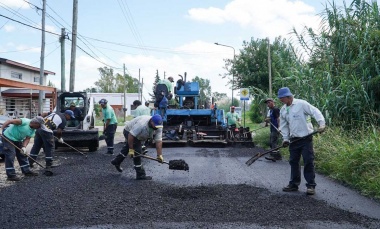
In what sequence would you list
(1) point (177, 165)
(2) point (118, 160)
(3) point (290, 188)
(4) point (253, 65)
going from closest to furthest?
(3) point (290, 188), (1) point (177, 165), (2) point (118, 160), (4) point (253, 65)

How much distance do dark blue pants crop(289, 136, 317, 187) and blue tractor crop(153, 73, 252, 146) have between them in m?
7.34

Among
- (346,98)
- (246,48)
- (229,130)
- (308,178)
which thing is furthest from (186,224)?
(246,48)

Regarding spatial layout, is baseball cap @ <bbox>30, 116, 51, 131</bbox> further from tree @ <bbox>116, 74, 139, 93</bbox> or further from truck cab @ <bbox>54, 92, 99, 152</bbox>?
tree @ <bbox>116, 74, 139, 93</bbox>

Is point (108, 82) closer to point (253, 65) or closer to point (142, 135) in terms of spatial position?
point (253, 65)

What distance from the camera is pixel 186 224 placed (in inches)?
196

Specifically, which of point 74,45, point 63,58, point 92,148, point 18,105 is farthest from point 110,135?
point 18,105

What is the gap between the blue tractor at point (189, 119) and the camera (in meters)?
15.1

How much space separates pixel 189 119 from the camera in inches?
643

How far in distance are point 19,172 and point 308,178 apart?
6.10m

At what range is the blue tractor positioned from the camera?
15.1 meters

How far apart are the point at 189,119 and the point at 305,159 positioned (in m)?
9.48

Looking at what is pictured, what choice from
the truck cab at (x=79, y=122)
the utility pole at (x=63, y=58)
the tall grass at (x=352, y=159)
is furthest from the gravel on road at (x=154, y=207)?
the utility pole at (x=63, y=58)

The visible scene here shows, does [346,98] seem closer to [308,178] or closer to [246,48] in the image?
[308,178]

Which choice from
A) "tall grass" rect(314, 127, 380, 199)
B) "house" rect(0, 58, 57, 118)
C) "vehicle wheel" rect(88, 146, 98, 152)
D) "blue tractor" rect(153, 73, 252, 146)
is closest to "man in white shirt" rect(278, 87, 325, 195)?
"tall grass" rect(314, 127, 380, 199)
